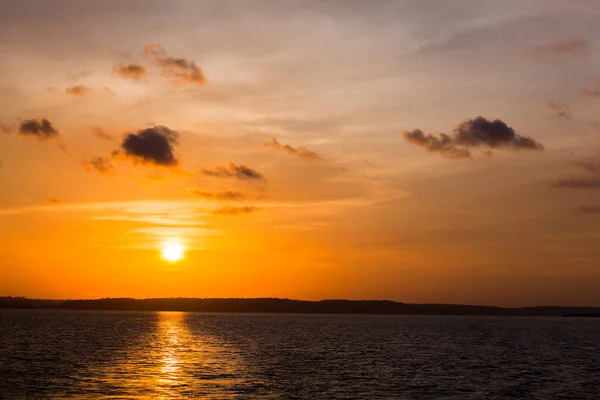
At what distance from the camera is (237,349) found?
130m

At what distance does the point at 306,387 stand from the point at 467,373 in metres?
28.7

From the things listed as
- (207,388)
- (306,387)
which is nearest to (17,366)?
(207,388)

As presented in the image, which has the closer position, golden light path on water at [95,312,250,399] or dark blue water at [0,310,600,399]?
golden light path on water at [95,312,250,399]

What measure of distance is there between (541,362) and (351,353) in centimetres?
3367

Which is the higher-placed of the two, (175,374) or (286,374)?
(175,374)

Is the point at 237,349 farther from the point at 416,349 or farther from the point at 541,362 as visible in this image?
the point at 541,362

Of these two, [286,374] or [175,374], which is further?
[286,374]

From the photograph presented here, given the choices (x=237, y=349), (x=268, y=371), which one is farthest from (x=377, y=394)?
(x=237, y=349)

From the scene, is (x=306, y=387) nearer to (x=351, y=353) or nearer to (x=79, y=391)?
(x=79, y=391)

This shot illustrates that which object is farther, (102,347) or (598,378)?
(102,347)

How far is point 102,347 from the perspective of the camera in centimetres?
13212

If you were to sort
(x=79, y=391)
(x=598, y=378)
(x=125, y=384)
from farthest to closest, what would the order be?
(x=598, y=378)
(x=125, y=384)
(x=79, y=391)

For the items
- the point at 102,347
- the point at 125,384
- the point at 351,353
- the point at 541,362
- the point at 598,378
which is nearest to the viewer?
the point at 125,384

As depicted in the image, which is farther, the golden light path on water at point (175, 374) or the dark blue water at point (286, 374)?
the dark blue water at point (286, 374)
